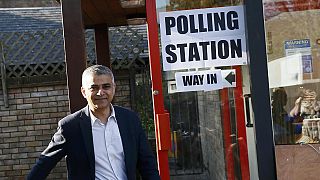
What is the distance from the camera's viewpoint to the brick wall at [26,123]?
7.10 metres

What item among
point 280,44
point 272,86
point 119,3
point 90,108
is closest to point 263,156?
point 272,86

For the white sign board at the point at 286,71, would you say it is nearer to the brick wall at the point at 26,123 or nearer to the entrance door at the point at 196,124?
the entrance door at the point at 196,124

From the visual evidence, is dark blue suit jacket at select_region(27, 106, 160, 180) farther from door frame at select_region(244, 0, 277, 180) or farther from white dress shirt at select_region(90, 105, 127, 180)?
door frame at select_region(244, 0, 277, 180)

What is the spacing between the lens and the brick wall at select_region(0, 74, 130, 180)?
710cm

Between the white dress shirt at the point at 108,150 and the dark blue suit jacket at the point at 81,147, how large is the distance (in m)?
0.02

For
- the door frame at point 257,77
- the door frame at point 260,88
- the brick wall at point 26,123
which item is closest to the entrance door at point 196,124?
the door frame at point 257,77

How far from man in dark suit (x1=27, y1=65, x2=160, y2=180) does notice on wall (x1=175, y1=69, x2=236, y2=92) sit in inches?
38.6

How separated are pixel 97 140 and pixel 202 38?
135cm

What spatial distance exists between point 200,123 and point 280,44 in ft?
2.74

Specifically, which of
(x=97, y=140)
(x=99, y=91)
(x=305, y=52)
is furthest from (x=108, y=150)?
(x=305, y=52)

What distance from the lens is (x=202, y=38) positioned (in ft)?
11.6

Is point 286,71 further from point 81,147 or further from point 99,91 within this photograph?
point 81,147

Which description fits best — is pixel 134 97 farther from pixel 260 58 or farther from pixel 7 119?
pixel 260 58

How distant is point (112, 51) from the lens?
24.0 ft
